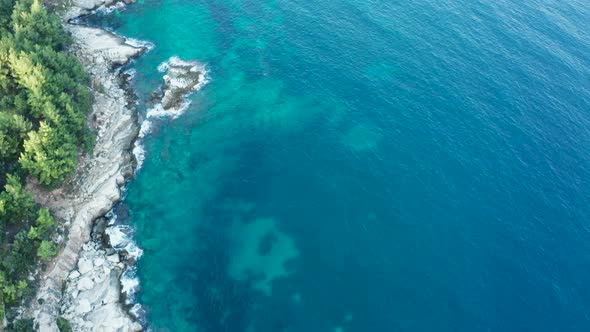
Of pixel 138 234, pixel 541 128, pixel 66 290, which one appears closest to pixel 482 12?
pixel 541 128

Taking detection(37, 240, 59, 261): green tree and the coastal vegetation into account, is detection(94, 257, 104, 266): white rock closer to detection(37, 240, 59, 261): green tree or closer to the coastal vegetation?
detection(37, 240, 59, 261): green tree

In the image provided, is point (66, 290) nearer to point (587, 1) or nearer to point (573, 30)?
point (573, 30)

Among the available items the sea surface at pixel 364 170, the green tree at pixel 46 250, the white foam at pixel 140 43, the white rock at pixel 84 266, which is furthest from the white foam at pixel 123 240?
the white foam at pixel 140 43

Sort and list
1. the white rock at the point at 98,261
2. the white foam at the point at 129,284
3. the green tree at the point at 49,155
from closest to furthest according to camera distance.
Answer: the white foam at the point at 129,284, the green tree at the point at 49,155, the white rock at the point at 98,261

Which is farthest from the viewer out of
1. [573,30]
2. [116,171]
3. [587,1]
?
[587,1]

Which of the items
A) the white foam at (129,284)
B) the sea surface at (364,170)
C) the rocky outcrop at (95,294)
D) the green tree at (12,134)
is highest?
the green tree at (12,134)

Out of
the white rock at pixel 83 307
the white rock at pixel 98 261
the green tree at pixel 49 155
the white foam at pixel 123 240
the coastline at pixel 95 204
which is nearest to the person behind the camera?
the coastline at pixel 95 204

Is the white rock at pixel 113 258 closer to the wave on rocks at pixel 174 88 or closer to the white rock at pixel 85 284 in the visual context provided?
A: the white rock at pixel 85 284
